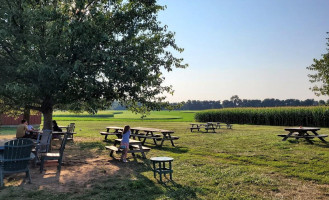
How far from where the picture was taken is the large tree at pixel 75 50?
1025 centimetres

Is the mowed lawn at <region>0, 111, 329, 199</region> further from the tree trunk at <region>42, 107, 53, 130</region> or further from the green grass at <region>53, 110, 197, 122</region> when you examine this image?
the green grass at <region>53, 110, 197, 122</region>

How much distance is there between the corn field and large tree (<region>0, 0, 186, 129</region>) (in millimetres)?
28322

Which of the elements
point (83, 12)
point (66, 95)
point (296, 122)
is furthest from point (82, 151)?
point (296, 122)

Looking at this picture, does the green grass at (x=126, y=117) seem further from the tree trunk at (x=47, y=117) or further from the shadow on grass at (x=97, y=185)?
the shadow on grass at (x=97, y=185)

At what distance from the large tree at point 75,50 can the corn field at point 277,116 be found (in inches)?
1115

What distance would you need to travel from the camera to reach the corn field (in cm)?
3409

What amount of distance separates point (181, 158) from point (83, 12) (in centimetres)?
707

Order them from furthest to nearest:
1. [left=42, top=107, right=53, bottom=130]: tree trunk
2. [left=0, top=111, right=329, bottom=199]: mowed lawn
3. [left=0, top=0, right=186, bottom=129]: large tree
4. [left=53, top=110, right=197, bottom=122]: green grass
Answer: [left=53, top=110, right=197, bottom=122]: green grass < [left=42, top=107, right=53, bottom=130]: tree trunk < [left=0, top=0, right=186, bottom=129]: large tree < [left=0, top=111, right=329, bottom=199]: mowed lawn

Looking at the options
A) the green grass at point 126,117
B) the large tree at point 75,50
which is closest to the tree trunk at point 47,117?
the large tree at point 75,50

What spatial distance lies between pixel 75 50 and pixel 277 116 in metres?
32.9

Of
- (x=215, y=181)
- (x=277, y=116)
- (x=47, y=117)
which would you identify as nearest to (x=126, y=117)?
(x=277, y=116)

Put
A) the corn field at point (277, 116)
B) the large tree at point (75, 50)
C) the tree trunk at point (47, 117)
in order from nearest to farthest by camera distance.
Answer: the large tree at point (75, 50) → the tree trunk at point (47, 117) → the corn field at point (277, 116)

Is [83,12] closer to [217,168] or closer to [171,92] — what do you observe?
[171,92]

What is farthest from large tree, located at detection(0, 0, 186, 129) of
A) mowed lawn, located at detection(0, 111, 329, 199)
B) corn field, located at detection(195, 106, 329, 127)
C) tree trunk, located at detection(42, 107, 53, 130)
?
corn field, located at detection(195, 106, 329, 127)
